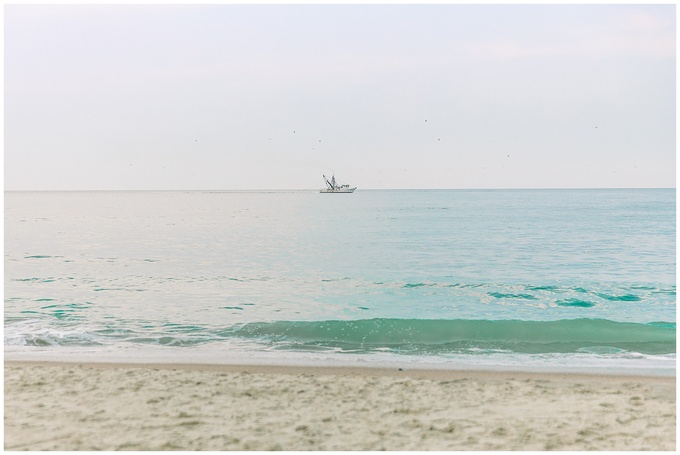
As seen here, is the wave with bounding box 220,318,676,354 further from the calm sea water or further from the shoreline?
the shoreline

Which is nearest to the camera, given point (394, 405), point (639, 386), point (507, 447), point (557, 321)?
point (507, 447)

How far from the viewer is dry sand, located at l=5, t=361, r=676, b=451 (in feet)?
18.0

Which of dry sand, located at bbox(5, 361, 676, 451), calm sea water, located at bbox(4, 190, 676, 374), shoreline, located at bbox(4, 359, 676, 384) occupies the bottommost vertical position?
calm sea water, located at bbox(4, 190, 676, 374)

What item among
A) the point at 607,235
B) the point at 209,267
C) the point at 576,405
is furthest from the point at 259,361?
the point at 607,235

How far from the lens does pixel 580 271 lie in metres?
21.0

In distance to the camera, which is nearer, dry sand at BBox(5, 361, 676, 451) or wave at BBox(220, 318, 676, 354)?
dry sand at BBox(5, 361, 676, 451)

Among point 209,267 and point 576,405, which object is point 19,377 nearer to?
point 576,405

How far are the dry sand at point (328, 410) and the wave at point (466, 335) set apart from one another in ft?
7.24

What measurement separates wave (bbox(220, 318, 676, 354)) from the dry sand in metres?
2.21

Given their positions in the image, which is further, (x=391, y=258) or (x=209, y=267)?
(x=391, y=258)

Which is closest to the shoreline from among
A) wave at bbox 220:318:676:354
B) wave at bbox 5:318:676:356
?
wave at bbox 5:318:676:356

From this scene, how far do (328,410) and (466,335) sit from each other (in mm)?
5925

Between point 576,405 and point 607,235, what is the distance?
100 ft

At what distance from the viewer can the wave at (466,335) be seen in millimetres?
10609
